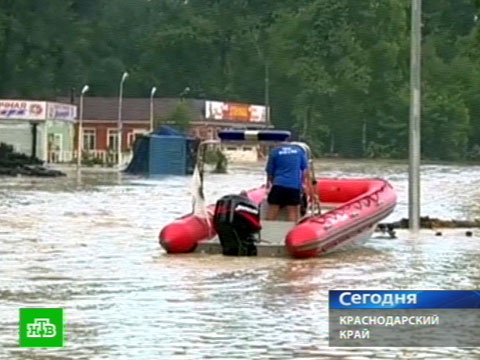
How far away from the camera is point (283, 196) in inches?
470

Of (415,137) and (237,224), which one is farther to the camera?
(415,137)

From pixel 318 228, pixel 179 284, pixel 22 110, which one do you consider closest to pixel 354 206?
pixel 318 228

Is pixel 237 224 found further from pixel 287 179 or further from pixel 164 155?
pixel 164 155

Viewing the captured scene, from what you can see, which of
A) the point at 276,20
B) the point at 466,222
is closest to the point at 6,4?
the point at 276,20

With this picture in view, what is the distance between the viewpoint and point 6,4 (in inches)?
2159

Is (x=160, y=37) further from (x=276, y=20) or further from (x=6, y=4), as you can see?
(x=6, y=4)

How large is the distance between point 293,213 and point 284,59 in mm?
33864

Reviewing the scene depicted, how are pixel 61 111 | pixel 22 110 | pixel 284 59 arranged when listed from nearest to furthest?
1. pixel 22 110
2. pixel 284 59
3. pixel 61 111

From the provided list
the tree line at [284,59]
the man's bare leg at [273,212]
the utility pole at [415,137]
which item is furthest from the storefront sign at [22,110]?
the man's bare leg at [273,212]

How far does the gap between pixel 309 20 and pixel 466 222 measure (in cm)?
2861

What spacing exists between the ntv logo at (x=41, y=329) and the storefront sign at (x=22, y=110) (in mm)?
39321

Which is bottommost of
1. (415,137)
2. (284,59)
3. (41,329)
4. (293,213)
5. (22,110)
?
(41,329)

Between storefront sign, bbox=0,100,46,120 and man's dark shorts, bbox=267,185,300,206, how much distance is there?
33.2 meters

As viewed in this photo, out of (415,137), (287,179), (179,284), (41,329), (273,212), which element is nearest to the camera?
(41,329)
